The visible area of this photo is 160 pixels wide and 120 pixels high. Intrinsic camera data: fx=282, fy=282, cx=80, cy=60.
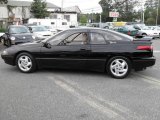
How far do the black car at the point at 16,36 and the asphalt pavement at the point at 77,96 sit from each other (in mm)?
7879

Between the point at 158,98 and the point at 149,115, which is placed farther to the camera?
the point at 158,98

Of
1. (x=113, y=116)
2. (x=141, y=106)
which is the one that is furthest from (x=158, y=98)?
(x=113, y=116)

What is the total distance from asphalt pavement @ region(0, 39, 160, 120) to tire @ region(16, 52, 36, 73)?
174 millimetres

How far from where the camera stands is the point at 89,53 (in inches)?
311

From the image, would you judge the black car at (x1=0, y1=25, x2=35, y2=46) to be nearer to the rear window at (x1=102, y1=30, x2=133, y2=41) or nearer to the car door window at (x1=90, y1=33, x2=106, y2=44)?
the car door window at (x1=90, y1=33, x2=106, y2=44)

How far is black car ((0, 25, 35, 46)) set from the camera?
16.3m

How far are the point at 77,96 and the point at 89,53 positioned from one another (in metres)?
2.14

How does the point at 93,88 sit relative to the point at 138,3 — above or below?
below

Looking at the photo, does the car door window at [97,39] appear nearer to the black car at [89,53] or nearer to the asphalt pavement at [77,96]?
the black car at [89,53]

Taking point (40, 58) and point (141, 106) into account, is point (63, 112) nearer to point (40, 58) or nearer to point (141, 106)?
point (141, 106)

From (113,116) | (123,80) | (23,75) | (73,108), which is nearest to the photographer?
(113,116)

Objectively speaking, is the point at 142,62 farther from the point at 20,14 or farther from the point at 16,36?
the point at 20,14

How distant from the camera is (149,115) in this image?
4.86 meters

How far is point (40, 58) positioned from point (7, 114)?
354 cm
